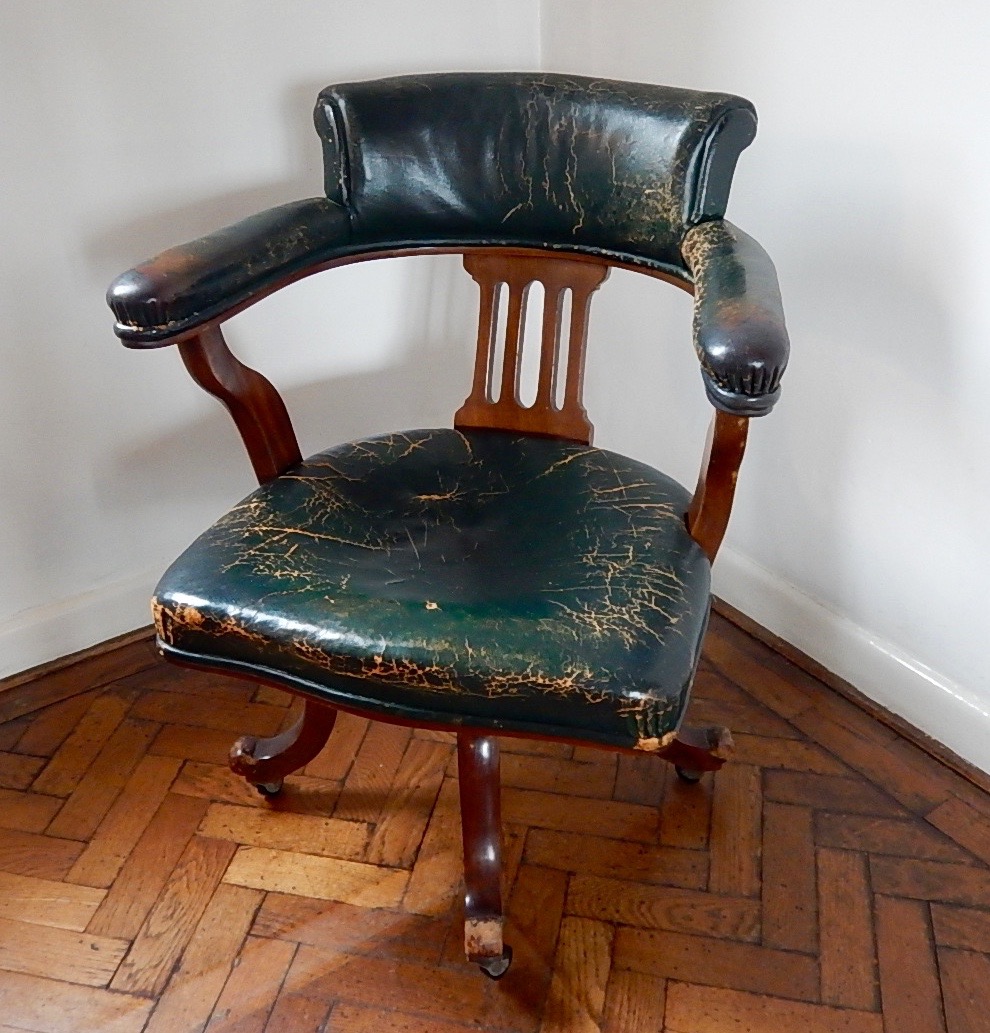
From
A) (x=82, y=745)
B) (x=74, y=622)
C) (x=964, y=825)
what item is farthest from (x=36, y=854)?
(x=964, y=825)

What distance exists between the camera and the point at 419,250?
1.40 metres

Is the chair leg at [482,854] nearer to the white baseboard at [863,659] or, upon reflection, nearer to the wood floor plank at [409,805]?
the wood floor plank at [409,805]

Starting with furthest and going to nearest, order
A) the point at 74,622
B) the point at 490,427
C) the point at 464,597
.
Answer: the point at 74,622, the point at 490,427, the point at 464,597

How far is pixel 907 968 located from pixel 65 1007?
3.18 ft

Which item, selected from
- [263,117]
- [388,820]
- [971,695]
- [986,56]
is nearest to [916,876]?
[971,695]

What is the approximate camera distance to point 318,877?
1390 mm

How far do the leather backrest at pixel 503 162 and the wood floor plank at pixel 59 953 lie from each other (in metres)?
0.92

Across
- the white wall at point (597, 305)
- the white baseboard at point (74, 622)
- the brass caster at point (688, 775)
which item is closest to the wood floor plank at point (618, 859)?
the brass caster at point (688, 775)

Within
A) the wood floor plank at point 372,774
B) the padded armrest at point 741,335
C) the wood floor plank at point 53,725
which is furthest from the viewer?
the wood floor plank at point 53,725

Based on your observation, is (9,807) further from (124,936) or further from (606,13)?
(606,13)

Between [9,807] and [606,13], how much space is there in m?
1.45

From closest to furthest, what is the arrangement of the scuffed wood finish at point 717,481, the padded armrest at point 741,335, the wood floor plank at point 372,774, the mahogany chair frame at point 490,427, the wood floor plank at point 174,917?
the padded armrest at point 741,335 < the scuffed wood finish at point 717,481 < the mahogany chair frame at point 490,427 < the wood floor plank at point 174,917 < the wood floor plank at point 372,774

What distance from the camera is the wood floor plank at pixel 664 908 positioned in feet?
4.31

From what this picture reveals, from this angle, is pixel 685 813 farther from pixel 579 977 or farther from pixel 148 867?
pixel 148 867
